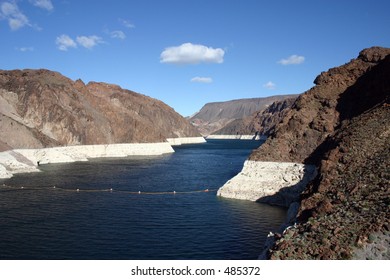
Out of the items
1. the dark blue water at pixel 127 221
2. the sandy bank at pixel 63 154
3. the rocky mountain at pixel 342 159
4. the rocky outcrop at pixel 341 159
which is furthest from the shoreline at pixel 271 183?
the sandy bank at pixel 63 154

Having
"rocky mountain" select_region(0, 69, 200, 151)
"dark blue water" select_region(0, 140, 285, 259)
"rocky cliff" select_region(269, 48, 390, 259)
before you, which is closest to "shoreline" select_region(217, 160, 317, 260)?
"dark blue water" select_region(0, 140, 285, 259)

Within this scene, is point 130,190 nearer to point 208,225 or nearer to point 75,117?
point 208,225

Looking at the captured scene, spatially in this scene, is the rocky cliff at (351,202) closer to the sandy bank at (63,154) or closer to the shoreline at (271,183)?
the shoreline at (271,183)

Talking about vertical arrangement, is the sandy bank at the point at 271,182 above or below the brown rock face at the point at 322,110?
below

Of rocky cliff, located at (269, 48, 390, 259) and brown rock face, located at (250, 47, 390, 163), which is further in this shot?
brown rock face, located at (250, 47, 390, 163)

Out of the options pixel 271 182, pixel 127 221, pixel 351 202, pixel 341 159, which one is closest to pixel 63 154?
pixel 271 182

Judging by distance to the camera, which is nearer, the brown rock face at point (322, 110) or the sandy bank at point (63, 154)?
the brown rock face at point (322, 110)

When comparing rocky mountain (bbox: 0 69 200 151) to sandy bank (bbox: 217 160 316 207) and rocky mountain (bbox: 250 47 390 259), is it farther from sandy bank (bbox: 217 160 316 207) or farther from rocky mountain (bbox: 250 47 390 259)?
rocky mountain (bbox: 250 47 390 259)
